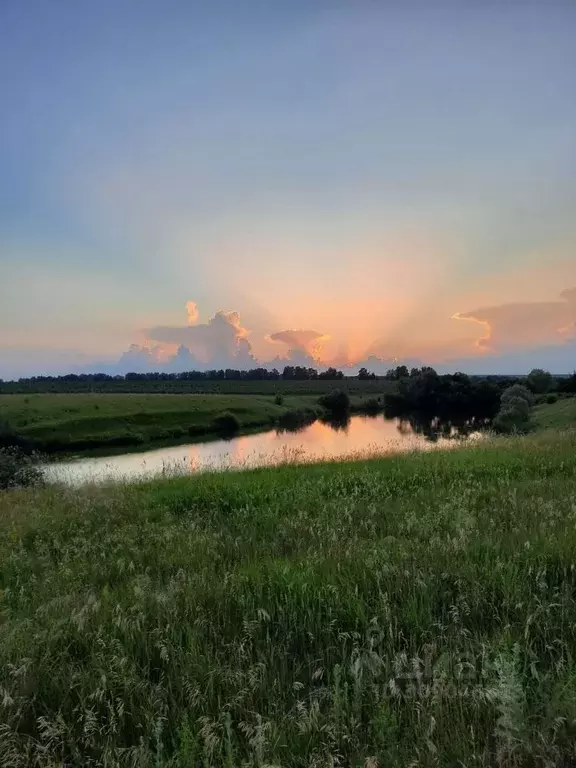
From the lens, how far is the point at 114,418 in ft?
187

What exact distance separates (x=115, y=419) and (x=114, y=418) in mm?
222

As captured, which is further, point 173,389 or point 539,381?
point 173,389

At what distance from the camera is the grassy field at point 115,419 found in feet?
160

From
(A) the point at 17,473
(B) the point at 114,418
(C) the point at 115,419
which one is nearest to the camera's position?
(A) the point at 17,473

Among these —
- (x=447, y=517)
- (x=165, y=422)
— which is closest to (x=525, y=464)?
→ (x=447, y=517)

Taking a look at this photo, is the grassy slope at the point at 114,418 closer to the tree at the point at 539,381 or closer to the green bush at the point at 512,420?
the green bush at the point at 512,420

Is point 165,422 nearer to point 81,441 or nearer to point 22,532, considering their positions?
point 81,441

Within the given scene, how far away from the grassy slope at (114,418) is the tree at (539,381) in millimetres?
47787

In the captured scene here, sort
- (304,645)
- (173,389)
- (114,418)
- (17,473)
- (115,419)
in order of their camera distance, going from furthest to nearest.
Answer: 1. (173,389)
2. (114,418)
3. (115,419)
4. (17,473)
5. (304,645)

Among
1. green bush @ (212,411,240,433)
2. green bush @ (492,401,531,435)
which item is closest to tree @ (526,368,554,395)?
green bush @ (492,401,531,435)

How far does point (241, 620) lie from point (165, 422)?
59.0 metres

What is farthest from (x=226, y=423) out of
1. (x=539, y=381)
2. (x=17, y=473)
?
(x=539, y=381)

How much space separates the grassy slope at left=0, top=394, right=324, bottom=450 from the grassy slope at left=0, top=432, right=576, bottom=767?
45.1 m

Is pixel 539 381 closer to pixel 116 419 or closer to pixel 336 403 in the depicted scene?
pixel 336 403
